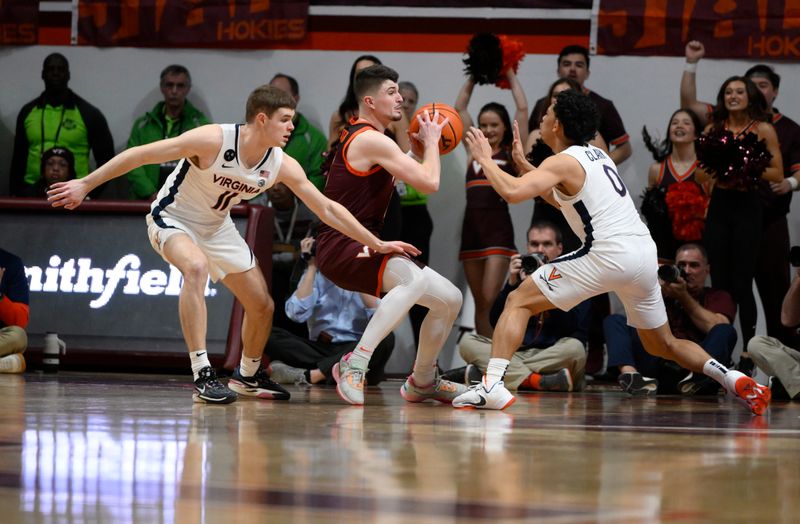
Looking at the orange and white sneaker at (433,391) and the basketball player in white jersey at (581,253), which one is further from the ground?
the basketball player in white jersey at (581,253)

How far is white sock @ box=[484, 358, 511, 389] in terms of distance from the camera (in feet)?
19.6

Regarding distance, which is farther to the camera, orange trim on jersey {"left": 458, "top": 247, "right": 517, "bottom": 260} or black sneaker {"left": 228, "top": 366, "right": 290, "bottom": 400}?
orange trim on jersey {"left": 458, "top": 247, "right": 517, "bottom": 260}

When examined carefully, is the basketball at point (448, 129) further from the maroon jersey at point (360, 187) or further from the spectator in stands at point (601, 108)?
the spectator in stands at point (601, 108)

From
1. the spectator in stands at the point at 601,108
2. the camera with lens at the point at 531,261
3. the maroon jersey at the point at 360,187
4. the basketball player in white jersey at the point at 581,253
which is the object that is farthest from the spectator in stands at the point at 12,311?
the spectator in stands at the point at 601,108

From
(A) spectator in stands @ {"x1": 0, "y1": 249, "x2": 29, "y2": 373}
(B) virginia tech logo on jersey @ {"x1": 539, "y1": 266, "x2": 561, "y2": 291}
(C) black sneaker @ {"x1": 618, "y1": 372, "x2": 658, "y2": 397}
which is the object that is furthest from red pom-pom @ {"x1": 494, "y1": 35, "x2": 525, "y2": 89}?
(A) spectator in stands @ {"x1": 0, "y1": 249, "x2": 29, "y2": 373}

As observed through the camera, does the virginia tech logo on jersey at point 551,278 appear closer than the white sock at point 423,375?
Yes

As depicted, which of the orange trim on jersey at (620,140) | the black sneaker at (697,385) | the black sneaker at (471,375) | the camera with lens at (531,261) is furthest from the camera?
the orange trim on jersey at (620,140)

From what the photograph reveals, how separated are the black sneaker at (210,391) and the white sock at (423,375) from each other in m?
1.10

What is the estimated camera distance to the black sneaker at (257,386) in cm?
646

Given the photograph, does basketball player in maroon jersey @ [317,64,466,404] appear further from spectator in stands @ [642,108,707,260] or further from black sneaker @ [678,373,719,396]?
spectator in stands @ [642,108,707,260]

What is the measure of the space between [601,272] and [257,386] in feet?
6.57

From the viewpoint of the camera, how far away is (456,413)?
5719mm

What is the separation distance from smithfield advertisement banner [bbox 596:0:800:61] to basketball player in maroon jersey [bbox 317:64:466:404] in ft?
14.4

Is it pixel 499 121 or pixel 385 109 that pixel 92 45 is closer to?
pixel 499 121
